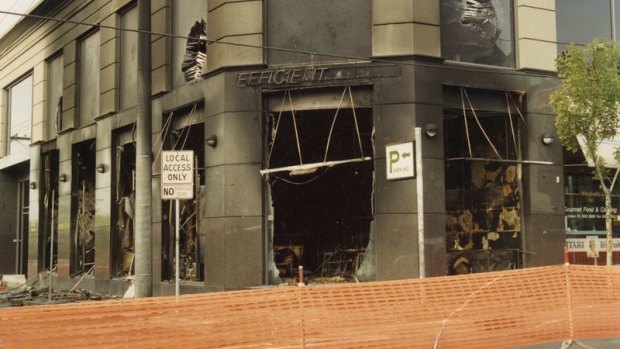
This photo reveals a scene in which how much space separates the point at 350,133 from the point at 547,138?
480cm

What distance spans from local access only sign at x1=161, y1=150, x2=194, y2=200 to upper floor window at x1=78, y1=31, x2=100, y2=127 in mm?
11076

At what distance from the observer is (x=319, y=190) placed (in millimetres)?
18938

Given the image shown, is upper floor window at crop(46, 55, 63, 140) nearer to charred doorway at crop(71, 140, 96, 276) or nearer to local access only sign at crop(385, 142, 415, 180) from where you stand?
charred doorway at crop(71, 140, 96, 276)

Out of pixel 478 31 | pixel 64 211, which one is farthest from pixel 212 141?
pixel 64 211

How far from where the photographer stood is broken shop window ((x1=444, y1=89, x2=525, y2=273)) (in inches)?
607

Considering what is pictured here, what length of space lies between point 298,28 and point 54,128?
1304 cm

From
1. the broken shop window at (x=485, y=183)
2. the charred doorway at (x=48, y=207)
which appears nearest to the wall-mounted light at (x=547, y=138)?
the broken shop window at (x=485, y=183)

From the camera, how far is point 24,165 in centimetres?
2759

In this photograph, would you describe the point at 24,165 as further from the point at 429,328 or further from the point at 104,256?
the point at 429,328

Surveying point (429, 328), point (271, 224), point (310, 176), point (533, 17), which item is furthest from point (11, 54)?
point (429, 328)

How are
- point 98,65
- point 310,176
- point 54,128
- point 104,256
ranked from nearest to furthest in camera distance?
point 310,176 → point 104,256 → point 98,65 → point 54,128

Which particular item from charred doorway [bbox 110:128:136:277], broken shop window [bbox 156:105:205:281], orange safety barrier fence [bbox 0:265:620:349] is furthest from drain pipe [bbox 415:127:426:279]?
charred doorway [bbox 110:128:136:277]

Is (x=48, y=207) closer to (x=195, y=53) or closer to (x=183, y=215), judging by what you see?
(x=183, y=215)

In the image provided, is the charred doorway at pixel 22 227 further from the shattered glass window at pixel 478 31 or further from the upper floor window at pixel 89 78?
the shattered glass window at pixel 478 31
